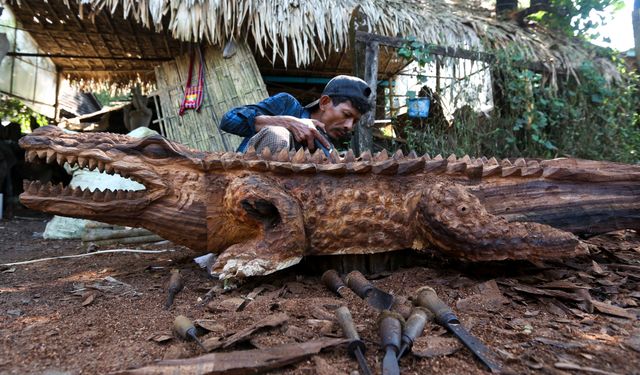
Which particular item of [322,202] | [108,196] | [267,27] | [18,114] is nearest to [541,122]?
[267,27]

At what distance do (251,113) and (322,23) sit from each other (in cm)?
230

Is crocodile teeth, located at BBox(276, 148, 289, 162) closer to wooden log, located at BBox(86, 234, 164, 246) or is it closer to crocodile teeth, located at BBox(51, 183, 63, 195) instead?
crocodile teeth, located at BBox(51, 183, 63, 195)

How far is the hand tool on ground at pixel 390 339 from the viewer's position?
1185 mm

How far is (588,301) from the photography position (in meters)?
1.81

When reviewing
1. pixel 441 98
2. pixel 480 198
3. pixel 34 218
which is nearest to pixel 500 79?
pixel 441 98

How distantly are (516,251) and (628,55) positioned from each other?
6.20 metres

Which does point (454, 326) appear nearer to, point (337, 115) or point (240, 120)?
point (337, 115)

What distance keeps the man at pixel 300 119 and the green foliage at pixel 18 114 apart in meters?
5.49

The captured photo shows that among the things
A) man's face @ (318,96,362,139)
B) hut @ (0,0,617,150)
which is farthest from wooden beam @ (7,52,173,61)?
man's face @ (318,96,362,139)

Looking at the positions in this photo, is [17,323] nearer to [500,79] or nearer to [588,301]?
[588,301]

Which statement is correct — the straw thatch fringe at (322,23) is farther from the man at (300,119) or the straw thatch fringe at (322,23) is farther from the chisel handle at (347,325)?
the chisel handle at (347,325)

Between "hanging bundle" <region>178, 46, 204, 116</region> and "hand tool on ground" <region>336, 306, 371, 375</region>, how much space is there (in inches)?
180

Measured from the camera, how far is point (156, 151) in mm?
2305

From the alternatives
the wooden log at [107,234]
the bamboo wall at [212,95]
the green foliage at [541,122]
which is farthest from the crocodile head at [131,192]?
the green foliage at [541,122]
